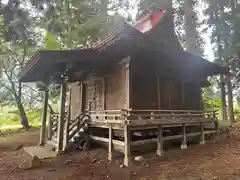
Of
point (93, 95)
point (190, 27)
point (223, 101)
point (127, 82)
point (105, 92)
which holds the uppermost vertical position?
point (190, 27)

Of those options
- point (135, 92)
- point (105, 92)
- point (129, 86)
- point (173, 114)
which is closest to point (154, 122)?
point (173, 114)

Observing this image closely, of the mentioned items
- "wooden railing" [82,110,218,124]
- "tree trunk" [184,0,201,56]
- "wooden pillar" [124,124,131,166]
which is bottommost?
"wooden pillar" [124,124,131,166]

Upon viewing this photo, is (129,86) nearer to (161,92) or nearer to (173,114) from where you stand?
(173,114)

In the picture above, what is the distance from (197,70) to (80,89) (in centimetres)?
735

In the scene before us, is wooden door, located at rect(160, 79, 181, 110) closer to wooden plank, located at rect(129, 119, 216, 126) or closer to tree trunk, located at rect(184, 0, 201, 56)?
wooden plank, located at rect(129, 119, 216, 126)

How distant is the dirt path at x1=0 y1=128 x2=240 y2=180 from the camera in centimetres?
716

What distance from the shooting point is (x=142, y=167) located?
8.08m

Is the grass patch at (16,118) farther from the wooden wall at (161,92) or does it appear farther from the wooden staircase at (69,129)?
the wooden wall at (161,92)

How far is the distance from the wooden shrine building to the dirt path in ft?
2.21

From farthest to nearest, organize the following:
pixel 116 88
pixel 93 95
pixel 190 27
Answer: pixel 190 27
pixel 93 95
pixel 116 88

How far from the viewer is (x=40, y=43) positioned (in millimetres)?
21125

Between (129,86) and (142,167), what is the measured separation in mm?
3714

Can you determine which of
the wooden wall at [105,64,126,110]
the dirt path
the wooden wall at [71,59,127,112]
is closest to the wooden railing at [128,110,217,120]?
the wooden wall at [105,64,126,110]

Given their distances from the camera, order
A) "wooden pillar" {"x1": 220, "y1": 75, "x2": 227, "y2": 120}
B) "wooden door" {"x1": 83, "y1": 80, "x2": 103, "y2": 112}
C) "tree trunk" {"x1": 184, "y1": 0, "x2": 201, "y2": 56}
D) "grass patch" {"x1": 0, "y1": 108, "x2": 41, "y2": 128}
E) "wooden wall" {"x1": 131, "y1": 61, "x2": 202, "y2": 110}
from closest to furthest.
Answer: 1. "wooden wall" {"x1": 131, "y1": 61, "x2": 202, "y2": 110}
2. "wooden door" {"x1": 83, "y1": 80, "x2": 103, "y2": 112}
3. "wooden pillar" {"x1": 220, "y1": 75, "x2": 227, "y2": 120}
4. "tree trunk" {"x1": 184, "y1": 0, "x2": 201, "y2": 56}
5. "grass patch" {"x1": 0, "y1": 108, "x2": 41, "y2": 128}
